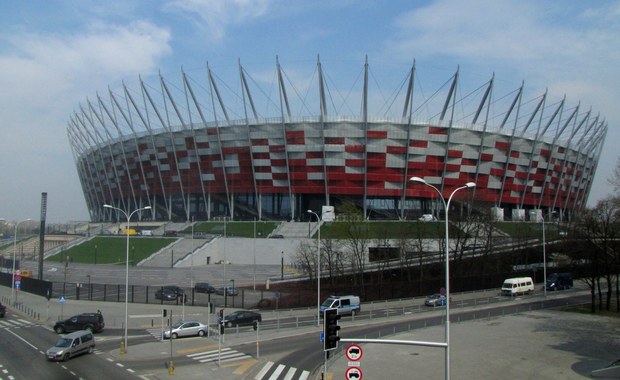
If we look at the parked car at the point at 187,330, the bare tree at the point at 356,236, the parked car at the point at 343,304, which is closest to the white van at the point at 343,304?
the parked car at the point at 343,304

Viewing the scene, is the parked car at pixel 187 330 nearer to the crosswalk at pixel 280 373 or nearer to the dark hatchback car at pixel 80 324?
the dark hatchback car at pixel 80 324

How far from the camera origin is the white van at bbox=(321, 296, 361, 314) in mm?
42750

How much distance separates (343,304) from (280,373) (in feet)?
64.2

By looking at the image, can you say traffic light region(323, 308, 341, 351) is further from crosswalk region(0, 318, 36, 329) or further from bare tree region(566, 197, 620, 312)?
bare tree region(566, 197, 620, 312)

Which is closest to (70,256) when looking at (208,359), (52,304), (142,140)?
(142,140)

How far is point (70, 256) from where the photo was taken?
87.2 meters

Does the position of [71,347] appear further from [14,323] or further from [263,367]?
[14,323]

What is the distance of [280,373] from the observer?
24328mm

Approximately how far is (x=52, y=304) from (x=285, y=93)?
5317 centimetres

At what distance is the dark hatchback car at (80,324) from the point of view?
35625mm

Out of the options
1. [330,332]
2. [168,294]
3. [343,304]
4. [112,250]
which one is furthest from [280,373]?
[112,250]

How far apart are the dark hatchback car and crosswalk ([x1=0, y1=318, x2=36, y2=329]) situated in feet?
18.1

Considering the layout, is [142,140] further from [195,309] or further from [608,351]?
[608,351]

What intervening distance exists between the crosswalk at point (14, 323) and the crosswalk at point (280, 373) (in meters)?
23.4
